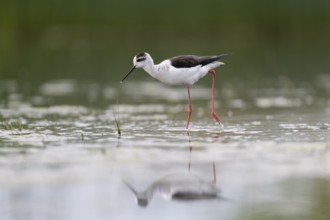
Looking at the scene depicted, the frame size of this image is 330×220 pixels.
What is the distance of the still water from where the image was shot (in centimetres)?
589

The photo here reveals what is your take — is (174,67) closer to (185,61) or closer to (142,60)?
(185,61)

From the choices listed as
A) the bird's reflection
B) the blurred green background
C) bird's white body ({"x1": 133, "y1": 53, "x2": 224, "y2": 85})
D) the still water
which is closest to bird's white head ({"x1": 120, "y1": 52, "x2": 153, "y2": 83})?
bird's white body ({"x1": 133, "y1": 53, "x2": 224, "y2": 85})

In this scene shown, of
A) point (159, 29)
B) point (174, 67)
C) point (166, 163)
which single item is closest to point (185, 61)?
point (174, 67)

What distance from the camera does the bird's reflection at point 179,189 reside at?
20.4 feet

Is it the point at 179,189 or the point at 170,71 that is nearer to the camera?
the point at 179,189

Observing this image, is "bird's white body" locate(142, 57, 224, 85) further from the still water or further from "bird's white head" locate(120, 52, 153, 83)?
the still water

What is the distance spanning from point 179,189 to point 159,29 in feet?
74.7

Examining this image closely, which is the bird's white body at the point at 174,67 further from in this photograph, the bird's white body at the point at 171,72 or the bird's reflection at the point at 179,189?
the bird's reflection at the point at 179,189

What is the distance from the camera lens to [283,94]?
47.9 ft

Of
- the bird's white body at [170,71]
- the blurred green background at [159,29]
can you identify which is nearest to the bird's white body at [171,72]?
the bird's white body at [170,71]

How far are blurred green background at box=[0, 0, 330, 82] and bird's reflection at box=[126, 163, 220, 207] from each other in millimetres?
15313

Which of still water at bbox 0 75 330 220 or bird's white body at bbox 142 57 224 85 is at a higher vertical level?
bird's white body at bbox 142 57 224 85

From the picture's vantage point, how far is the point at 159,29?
28.9 metres

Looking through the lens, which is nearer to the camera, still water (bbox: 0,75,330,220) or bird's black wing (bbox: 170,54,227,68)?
still water (bbox: 0,75,330,220)
